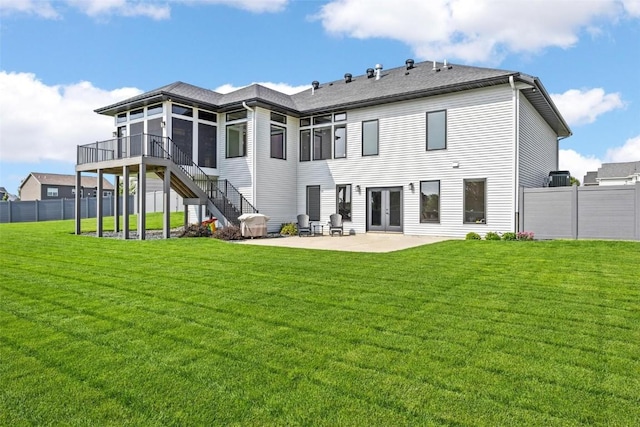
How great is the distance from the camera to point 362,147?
624 inches

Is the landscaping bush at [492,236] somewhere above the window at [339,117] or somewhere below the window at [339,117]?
below

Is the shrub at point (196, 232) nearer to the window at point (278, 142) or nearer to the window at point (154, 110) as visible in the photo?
the window at point (278, 142)

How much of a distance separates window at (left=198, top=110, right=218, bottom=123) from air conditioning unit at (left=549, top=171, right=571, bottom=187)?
1403 cm

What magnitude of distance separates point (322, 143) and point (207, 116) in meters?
4.99

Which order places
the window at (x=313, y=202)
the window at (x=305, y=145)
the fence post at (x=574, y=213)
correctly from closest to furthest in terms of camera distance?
the fence post at (x=574, y=213), the window at (x=313, y=202), the window at (x=305, y=145)

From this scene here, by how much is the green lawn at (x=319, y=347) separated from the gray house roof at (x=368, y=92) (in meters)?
8.37

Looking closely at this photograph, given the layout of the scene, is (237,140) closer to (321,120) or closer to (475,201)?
(321,120)

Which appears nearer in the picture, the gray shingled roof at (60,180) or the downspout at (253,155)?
the downspout at (253,155)

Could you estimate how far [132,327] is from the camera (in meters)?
3.87

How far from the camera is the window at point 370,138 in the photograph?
15547 millimetres

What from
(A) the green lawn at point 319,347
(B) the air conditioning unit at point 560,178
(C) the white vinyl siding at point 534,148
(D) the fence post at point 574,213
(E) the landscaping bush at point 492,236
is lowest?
(A) the green lawn at point 319,347

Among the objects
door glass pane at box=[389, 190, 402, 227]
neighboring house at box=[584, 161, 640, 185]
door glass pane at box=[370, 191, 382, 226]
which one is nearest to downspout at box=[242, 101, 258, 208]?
door glass pane at box=[370, 191, 382, 226]

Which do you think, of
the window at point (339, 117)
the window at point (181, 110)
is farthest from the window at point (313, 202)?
the window at point (181, 110)

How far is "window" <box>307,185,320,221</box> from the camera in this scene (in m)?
17.0
